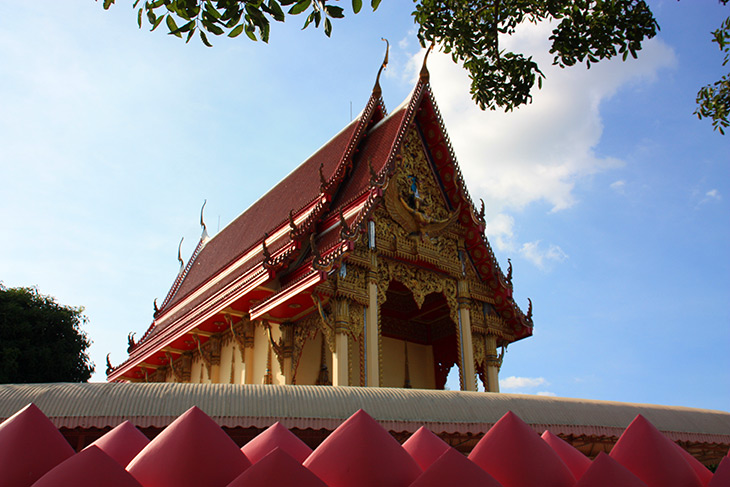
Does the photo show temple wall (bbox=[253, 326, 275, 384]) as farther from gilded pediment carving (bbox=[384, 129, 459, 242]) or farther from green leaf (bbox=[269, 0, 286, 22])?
green leaf (bbox=[269, 0, 286, 22])

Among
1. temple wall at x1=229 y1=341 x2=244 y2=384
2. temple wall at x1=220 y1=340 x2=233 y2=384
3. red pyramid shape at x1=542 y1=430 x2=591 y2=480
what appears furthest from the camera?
temple wall at x1=220 y1=340 x2=233 y2=384

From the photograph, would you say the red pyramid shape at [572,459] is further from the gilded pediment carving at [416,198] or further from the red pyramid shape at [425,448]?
the gilded pediment carving at [416,198]

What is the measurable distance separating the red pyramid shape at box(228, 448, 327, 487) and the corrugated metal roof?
237 centimetres

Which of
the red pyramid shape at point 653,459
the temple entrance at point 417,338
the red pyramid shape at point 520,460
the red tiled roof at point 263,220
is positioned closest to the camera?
the red pyramid shape at point 520,460

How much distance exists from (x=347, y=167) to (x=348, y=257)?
2.55m

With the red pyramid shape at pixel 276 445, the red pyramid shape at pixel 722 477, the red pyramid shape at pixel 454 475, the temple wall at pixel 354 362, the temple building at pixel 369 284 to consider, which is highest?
the temple building at pixel 369 284

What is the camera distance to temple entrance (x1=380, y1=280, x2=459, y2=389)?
1272cm

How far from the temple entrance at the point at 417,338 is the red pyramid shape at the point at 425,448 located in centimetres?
879

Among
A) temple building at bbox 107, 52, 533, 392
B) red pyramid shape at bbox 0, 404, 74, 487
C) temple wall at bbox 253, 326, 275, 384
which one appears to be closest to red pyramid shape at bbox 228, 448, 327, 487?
red pyramid shape at bbox 0, 404, 74, 487

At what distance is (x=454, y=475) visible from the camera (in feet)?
8.98

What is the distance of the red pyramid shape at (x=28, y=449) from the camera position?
3.02 meters

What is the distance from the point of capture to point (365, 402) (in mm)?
5320

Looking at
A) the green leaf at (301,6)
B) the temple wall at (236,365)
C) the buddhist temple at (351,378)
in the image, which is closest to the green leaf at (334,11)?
the green leaf at (301,6)

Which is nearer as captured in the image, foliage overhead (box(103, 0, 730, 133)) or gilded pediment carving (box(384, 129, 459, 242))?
foliage overhead (box(103, 0, 730, 133))
